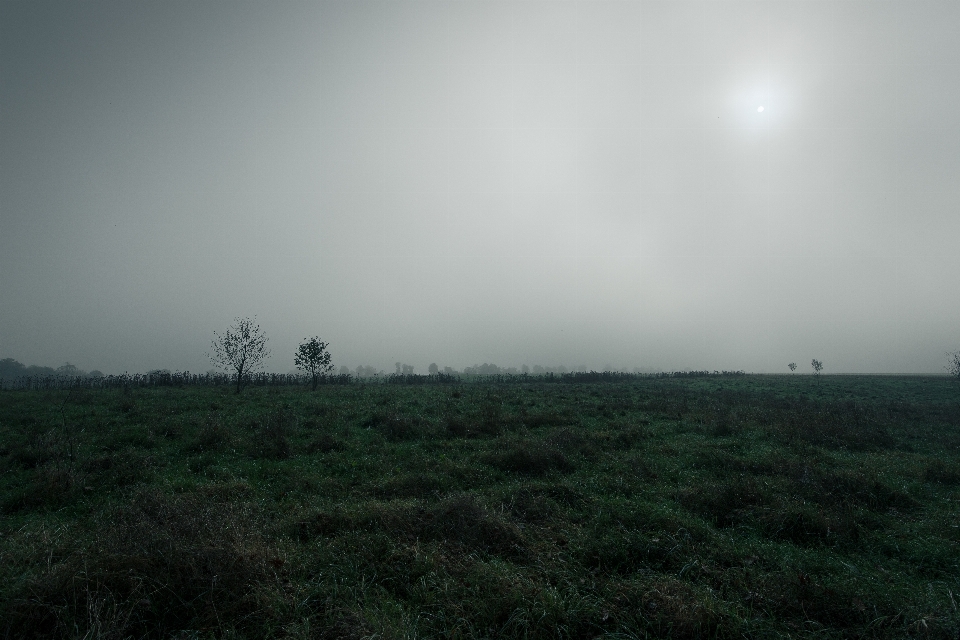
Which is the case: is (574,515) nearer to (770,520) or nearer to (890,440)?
(770,520)

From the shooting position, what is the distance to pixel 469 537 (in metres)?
7.49

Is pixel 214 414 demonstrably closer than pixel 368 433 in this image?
No

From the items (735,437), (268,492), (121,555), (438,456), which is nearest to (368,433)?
(438,456)

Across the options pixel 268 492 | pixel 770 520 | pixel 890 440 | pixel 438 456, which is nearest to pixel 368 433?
pixel 438 456

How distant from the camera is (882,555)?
7660mm

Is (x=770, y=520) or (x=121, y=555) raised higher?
(x=121, y=555)

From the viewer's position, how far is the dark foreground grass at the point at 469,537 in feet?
17.6

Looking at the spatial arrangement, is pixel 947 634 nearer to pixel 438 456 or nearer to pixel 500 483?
pixel 500 483

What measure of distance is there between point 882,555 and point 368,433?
14.8 metres

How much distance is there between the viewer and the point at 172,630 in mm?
5273

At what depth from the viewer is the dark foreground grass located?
5.37m

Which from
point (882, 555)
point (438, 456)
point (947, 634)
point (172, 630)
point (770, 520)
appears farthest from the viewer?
point (438, 456)

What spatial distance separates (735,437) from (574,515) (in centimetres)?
1183

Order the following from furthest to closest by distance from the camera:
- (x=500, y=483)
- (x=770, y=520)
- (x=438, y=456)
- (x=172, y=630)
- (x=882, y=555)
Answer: (x=438, y=456) < (x=500, y=483) < (x=770, y=520) < (x=882, y=555) < (x=172, y=630)
